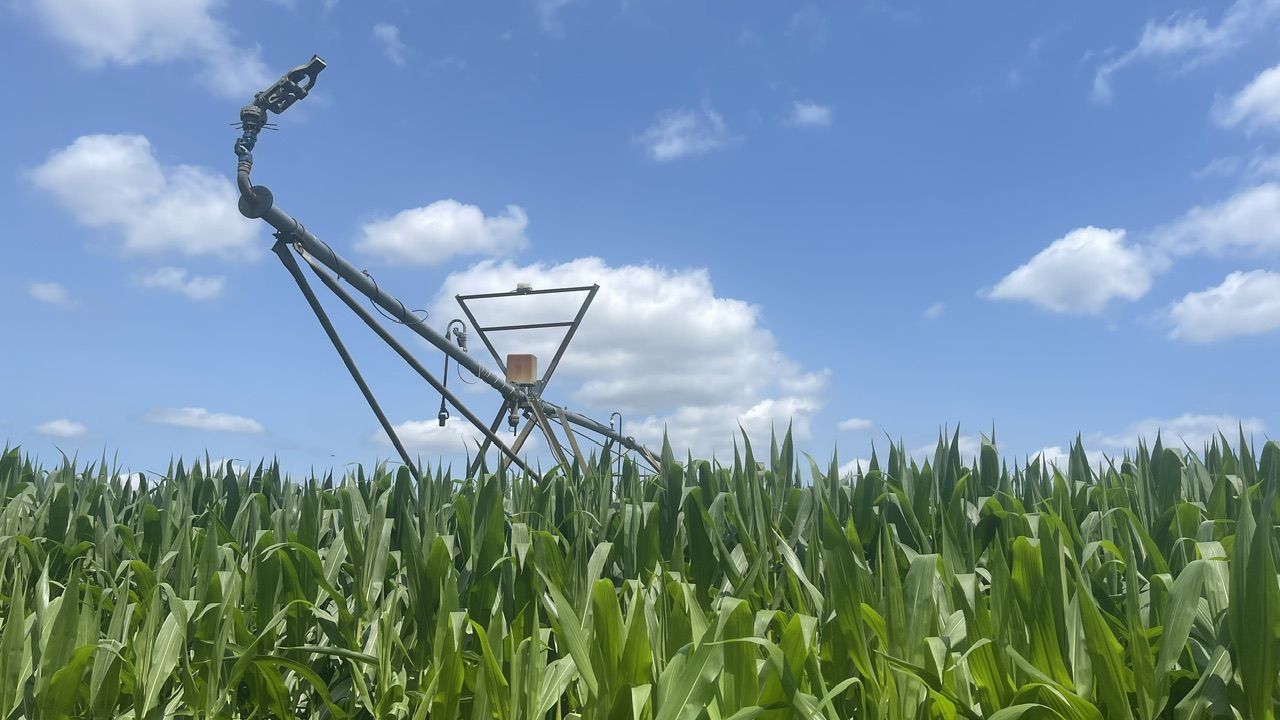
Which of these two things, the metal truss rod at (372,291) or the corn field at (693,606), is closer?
the corn field at (693,606)

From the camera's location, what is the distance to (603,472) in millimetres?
2824

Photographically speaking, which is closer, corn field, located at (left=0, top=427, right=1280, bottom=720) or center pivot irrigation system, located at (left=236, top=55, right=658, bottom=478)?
corn field, located at (left=0, top=427, right=1280, bottom=720)

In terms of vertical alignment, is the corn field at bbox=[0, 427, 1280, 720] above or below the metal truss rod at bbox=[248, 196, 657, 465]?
below

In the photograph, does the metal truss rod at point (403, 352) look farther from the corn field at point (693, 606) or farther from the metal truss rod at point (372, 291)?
the corn field at point (693, 606)

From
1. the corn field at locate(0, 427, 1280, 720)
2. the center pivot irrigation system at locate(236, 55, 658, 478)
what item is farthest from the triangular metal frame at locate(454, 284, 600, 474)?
the corn field at locate(0, 427, 1280, 720)

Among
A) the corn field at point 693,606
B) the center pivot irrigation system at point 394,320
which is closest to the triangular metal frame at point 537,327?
the center pivot irrigation system at point 394,320

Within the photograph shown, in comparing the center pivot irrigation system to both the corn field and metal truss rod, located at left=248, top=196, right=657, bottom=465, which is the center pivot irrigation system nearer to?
metal truss rod, located at left=248, top=196, right=657, bottom=465

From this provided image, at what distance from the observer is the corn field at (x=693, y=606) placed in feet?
4.36

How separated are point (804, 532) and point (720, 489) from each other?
48 cm

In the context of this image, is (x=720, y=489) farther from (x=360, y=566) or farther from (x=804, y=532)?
(x=360, y=566)

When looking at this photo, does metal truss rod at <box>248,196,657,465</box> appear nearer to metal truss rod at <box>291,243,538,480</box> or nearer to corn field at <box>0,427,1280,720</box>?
metal truss rod at <box>291,243,538,480</box>

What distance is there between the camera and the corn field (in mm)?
1330

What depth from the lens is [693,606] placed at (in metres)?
1.54

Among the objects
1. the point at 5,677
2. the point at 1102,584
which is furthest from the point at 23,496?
the point at 1102,584
